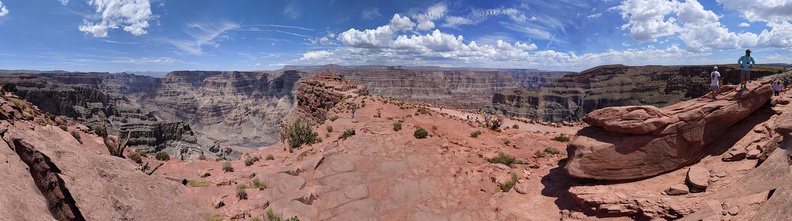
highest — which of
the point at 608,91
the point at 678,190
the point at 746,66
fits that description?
the point at 746,66

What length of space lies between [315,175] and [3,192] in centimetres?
927

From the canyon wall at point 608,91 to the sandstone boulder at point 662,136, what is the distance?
241ft

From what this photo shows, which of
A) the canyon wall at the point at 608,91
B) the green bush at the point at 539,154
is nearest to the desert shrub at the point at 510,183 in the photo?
the green bush at the point at 539,154

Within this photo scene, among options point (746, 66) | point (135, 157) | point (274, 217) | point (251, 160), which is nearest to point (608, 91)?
point (746, 66)

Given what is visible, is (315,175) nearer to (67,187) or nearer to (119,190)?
(119,190)

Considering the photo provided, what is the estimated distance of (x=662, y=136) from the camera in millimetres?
10562

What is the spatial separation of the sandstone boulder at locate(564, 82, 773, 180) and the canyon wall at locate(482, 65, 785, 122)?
73.3m

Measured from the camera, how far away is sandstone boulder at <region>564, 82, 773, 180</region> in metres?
10.5

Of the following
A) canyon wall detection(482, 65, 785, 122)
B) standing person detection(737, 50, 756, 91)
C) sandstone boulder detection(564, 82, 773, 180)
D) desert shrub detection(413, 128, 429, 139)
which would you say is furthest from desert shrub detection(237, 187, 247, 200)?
canyon wall detection(482, 65, 785, 122)

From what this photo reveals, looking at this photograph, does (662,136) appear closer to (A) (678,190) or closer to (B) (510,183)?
(A) (678,190)

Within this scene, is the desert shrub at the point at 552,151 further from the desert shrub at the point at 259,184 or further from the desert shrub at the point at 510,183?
the desert shrub at the point at 259,184

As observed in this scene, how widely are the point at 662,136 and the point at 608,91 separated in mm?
142512

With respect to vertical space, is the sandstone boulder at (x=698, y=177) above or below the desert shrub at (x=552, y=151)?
above

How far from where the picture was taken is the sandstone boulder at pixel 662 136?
10.5m
